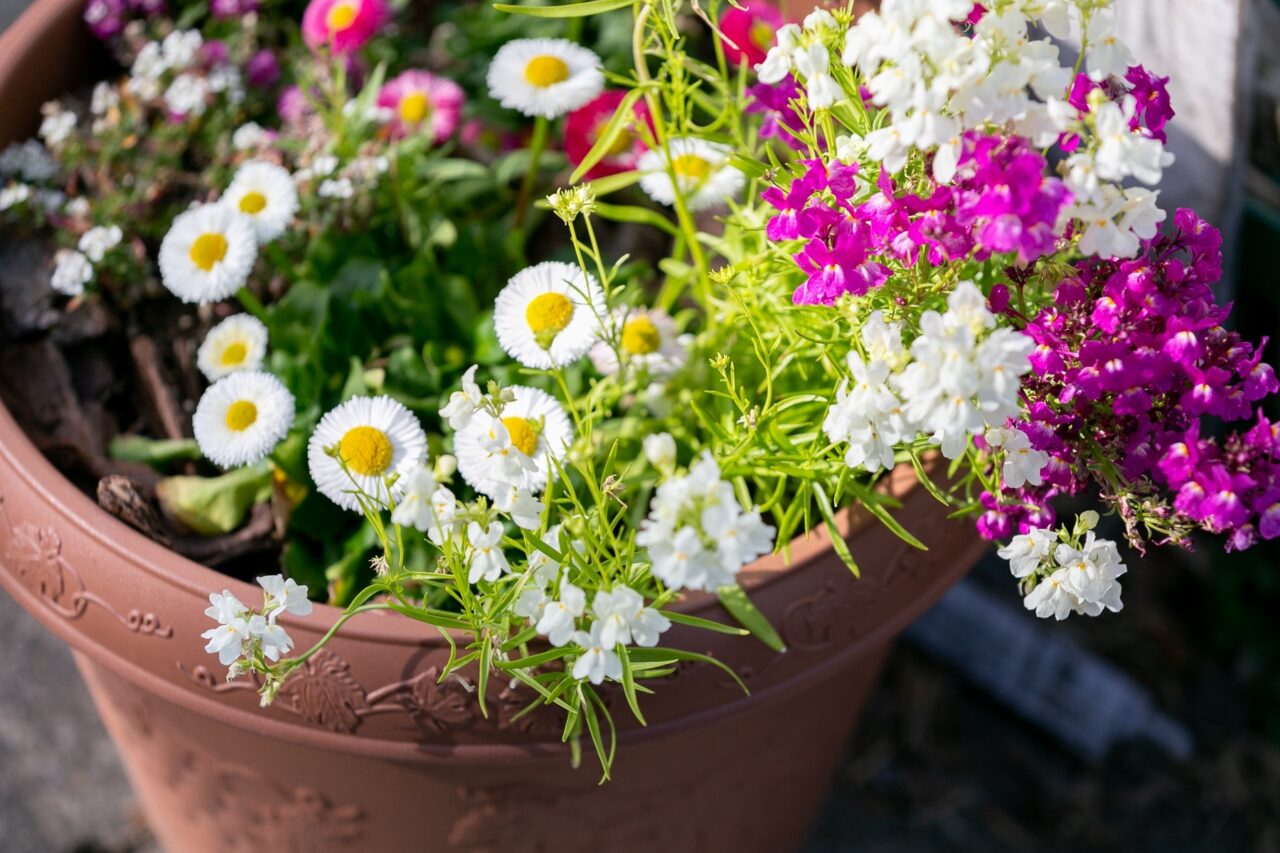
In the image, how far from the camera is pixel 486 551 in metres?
0.66

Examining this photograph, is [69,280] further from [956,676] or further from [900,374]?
[956,676]

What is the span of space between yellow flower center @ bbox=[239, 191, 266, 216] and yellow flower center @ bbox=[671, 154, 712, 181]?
33cm

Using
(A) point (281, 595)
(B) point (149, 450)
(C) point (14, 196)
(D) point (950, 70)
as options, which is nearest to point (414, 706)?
(A) point (281, 595)

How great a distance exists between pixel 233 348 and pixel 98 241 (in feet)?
0.54

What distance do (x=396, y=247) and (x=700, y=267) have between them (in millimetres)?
332

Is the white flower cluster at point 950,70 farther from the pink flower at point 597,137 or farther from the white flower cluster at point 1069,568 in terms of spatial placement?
the pink flower at point 597,137

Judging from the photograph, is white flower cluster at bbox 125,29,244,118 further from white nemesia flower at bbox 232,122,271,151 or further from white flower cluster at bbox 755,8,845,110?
white flower cluster at bbox 755,8,845,110

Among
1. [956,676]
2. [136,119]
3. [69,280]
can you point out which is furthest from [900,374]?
[956,676]

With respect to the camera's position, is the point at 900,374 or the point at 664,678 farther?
the point at 664,678

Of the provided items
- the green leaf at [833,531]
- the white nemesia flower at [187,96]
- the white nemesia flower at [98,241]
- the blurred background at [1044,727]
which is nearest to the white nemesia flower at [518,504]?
the green leaf at [833,531]

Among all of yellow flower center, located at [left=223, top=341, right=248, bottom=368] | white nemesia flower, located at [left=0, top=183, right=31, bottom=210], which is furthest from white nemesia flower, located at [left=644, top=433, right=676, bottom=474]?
white nemesia flower, located at [left=0, top=183, right=31, bottom=210]

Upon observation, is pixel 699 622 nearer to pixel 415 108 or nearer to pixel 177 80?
pixel 415 108

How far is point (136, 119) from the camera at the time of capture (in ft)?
3.76

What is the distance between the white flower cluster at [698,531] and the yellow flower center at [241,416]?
0.43m
